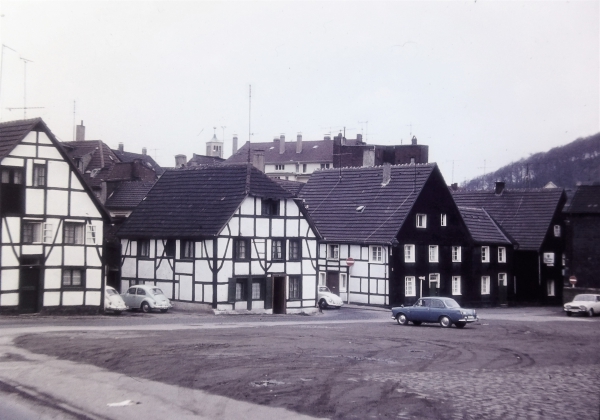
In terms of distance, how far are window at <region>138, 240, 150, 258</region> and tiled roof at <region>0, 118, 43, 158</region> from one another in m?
11.6

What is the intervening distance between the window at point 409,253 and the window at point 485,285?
9.91 metres

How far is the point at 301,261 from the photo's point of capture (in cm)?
4812

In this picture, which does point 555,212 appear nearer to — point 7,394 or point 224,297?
point 224,297

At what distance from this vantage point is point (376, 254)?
53312 mm

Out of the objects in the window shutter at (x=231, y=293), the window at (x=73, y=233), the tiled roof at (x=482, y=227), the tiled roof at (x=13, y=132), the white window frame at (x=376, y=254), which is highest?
the tiled roof at (x=13, y=132)

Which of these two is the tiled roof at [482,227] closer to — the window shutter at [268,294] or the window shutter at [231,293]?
the window shutter at [268,294]

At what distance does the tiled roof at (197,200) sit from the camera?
4444 centimetres

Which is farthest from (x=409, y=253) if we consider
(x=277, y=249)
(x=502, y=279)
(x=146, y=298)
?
(x=146, y=298)

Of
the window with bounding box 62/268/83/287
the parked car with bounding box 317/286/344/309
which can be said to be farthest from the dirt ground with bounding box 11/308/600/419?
the parked car with bounding box 317/286/344/309

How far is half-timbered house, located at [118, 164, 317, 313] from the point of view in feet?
143

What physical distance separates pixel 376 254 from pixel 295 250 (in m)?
7.74

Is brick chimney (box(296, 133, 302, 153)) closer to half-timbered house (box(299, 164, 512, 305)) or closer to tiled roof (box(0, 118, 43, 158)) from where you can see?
half-timbered house (box(299, 164, 512, 305))

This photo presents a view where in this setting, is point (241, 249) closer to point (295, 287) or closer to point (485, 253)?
point (295, 287)

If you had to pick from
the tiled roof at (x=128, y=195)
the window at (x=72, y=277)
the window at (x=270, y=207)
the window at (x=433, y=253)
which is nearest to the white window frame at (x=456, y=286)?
the window at (x=433, y=253)
